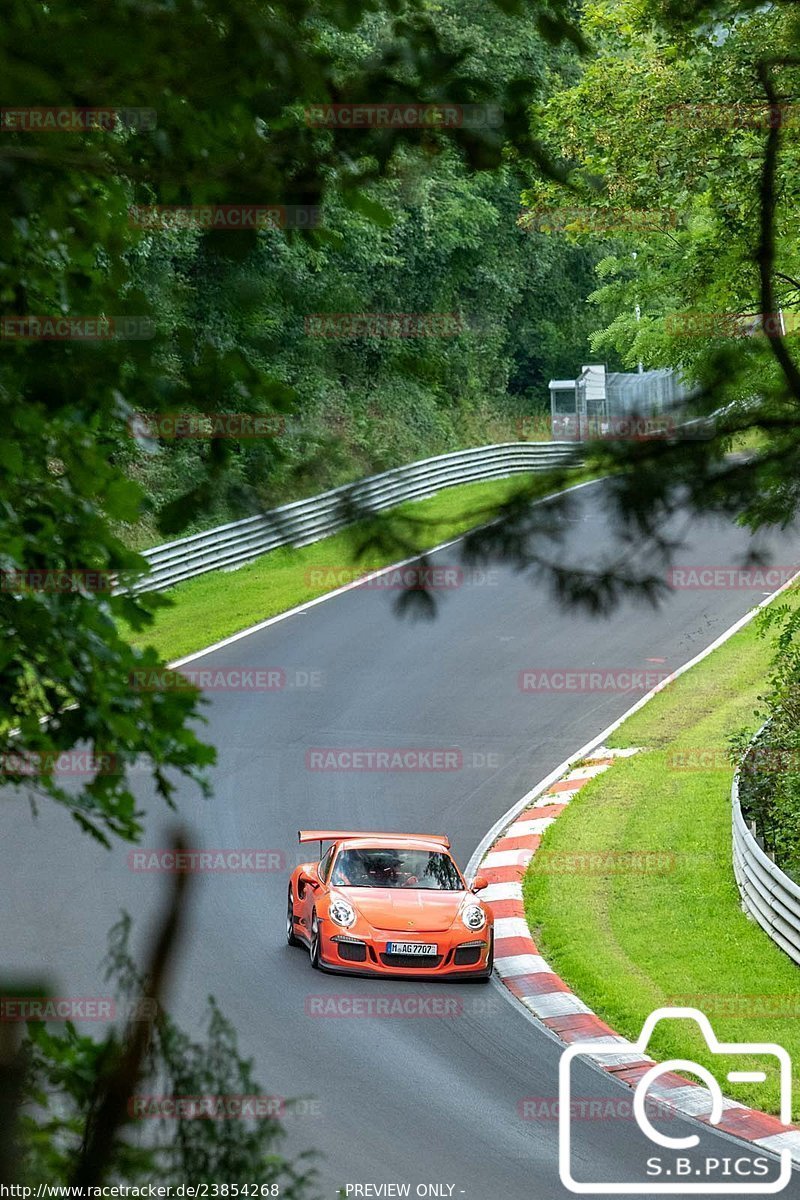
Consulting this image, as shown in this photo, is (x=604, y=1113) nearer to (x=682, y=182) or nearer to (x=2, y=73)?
(x=2, y=73)

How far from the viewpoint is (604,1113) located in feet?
35.9

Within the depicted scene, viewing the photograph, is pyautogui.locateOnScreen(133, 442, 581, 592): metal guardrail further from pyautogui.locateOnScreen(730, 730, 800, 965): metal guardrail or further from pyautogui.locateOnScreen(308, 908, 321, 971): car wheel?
pyautogui.locateOnScreen(730, 730, 800, 965): metal guardrail

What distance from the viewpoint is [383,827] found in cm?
1883

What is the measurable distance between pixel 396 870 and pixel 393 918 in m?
0.86

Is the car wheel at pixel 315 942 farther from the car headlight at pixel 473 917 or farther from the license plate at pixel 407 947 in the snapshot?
the car headlight at pixel 473 917

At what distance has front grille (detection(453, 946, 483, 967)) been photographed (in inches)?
552

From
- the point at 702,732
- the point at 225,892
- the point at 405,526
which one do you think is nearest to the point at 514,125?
the point at 405,526

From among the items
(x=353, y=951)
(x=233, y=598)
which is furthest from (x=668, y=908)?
(x=233, y=598)

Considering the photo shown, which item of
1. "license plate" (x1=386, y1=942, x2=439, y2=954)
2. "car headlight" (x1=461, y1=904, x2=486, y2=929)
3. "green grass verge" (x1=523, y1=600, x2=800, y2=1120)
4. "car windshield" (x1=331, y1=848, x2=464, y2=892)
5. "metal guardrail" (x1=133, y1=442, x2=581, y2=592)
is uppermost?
"metal guardrail" (x1=133, y1=442, x2=581, y2=592)

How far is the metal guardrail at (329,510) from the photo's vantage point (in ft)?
16.2

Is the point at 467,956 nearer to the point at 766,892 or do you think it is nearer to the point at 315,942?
the point at 315,942

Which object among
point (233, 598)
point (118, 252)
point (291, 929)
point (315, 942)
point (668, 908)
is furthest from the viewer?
point (233, 598)

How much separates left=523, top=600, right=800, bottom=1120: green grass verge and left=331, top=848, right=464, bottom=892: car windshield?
1.43 meters

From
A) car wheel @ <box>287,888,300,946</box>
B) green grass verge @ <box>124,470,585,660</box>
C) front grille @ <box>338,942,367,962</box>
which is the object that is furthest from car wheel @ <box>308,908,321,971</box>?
green grass verge @ <box>124,470,585,660</box>
